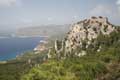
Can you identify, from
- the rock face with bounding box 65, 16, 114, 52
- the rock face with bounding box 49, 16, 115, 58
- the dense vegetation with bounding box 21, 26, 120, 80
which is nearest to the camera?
the dense vegetation with bounding box 21, 26, 120, 80

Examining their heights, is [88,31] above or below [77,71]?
above

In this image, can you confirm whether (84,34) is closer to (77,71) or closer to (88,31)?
(88,31)

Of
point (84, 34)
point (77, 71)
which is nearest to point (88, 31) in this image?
point (84, 34)

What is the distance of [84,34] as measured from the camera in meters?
141

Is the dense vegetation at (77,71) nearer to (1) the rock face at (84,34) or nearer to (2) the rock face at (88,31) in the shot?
(1) the rock face at (84,34)

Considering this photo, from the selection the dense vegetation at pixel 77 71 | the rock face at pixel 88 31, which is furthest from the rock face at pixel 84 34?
the dense vegetation at pixel 77 71

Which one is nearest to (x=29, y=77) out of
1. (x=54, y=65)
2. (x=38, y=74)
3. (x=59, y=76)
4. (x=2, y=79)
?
(x=38, y=74)

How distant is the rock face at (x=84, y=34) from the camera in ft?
438

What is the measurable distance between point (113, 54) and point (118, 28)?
4771 cm

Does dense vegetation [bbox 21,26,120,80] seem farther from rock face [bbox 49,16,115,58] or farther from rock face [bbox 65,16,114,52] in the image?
rock face [bbox 65,16,114,52]

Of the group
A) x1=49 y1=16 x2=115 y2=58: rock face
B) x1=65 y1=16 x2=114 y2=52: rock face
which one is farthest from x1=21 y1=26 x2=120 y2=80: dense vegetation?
x1=65 y1=16 x2=114 y2=52: rock face

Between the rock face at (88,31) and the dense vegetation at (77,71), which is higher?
the rock face at (88,31)

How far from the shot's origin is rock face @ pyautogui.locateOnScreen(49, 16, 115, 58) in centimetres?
13362

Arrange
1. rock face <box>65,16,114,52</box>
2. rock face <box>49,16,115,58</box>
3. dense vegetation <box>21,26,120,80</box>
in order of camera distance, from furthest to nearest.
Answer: rock face <box>65,16,114,52</box>, rock face <box>49,16,115,58</box>, dense vegetation <box>21,26,120,80</box>
